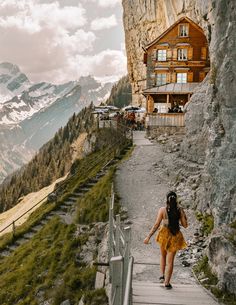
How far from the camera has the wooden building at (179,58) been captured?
5308 cm

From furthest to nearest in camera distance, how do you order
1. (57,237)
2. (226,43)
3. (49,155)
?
(49,155) → (57,237) → (226,43)

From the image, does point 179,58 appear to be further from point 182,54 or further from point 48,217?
point 48,217

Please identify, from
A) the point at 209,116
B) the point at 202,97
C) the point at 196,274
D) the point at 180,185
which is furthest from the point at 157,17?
the point at 196,274

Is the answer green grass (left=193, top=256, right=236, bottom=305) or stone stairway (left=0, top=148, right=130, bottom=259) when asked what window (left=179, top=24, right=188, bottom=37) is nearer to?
stone stairway (left=0, top=148, right=130, bottom=259)

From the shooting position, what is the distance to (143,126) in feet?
170

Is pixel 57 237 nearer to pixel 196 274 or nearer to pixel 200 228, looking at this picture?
pixel 200 228

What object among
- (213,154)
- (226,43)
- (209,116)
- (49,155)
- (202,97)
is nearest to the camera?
(226,43)

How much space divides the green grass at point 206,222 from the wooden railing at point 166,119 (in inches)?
829

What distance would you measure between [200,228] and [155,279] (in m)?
6.52

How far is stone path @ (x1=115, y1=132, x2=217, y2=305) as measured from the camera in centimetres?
1574

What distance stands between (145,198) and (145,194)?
640 millimetres

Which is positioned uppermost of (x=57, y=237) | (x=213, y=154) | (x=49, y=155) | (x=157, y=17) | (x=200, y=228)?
(x=157, y=17)

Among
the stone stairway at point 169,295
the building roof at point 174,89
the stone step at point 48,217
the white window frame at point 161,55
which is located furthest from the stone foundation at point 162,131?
the stone stairway at point 169,295

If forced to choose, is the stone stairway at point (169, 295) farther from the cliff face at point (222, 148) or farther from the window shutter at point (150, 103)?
the window shutter at point (150, 103)
